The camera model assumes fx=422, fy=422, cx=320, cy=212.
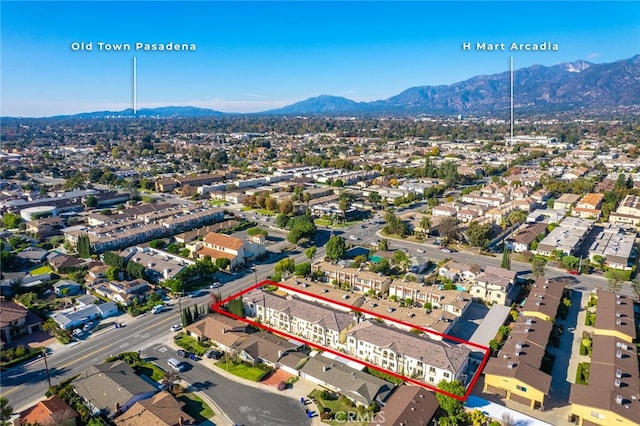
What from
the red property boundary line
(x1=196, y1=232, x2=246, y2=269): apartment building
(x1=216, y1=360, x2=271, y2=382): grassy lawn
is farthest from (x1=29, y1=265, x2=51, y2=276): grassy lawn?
(x1=216, y1=360, x2=271, y2=382): grassy lawn

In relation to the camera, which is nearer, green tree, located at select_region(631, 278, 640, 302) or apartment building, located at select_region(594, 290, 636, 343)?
apartment building, located at select_region(594, 290, 636, 343)

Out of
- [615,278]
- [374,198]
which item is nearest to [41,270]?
[374,198]

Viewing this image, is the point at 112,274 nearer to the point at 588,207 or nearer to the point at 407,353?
the point at 407,353

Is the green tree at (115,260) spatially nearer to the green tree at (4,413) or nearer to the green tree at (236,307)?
the green tree at (236,307)

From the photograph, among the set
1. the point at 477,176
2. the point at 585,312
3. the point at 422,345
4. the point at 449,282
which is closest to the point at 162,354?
the point at 422,345

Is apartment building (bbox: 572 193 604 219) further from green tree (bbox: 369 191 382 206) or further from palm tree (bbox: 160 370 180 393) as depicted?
palm tree (bbox: 160 370 180 393)

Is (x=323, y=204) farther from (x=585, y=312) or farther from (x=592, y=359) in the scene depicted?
(x=592, y=359)

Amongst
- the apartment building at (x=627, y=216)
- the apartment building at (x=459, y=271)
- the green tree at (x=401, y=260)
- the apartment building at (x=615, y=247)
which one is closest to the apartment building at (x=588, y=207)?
the apartment building at (x=627, y=216)
